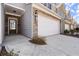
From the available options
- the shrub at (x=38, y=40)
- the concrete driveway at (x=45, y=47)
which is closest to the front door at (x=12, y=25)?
the concrete driveway at (x=45, y=47)

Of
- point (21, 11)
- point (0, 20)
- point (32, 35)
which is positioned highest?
point (21, 11)

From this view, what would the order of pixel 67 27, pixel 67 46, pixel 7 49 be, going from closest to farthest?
pixel 7 49
pixel 67 46
pixel 67 27

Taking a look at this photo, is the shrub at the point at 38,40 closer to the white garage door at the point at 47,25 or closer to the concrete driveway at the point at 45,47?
the concrete driveway at the point at 45,47

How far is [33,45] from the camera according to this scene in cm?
259

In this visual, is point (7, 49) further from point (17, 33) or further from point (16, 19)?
point (16, 19)

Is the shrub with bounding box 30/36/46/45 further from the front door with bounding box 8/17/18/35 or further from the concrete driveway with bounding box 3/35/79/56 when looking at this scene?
the front door with bounding box 8/17/18/35

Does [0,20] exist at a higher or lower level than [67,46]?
higher

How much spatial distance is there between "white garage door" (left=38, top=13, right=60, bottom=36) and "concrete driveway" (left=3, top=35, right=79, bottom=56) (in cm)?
24

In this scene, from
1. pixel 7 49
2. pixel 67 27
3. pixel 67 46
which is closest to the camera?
pixel 7 49

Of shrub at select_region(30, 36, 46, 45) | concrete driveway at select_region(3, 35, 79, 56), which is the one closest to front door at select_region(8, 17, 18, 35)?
concrete driveway at select_region(3, 35, 79, 56)

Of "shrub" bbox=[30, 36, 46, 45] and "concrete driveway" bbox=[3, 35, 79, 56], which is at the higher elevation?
"shrub" bbox=[30, 36, 46, 45]

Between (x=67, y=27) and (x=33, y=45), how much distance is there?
919 mm

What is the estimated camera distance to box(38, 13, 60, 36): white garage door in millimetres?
2870

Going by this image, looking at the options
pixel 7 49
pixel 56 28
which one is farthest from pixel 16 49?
pixel 56 28
